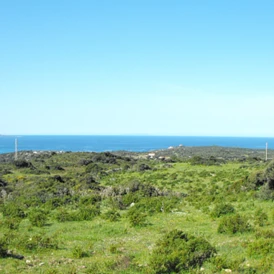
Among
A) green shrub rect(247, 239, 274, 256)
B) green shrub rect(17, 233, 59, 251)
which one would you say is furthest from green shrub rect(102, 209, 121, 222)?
green shrub rect(247, 239, 274, 256)

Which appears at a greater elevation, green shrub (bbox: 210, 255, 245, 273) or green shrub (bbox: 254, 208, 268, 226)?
green shrub (bbox: 210, 255, 245, 273)

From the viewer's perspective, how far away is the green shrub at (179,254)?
8.88 meters

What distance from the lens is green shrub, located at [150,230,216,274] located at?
29.1 ft

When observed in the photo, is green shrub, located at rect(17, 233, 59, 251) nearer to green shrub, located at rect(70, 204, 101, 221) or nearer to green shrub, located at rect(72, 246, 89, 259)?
green shrub, located at rect(72, 246, 89, 259)

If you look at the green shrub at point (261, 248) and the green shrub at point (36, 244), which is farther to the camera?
the green shrub at point (36, 244)

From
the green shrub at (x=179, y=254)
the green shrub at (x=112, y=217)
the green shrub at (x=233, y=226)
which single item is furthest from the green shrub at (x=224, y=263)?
the green shrub at (x=112, y=217)

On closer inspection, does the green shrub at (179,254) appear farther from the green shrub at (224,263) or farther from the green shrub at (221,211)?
the green shrub at (221,211)

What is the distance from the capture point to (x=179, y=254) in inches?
366

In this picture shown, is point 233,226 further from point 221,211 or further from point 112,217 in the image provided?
point 112,217

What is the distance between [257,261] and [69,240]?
22.5 feet

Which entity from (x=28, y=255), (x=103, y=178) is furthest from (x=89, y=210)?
(x=103, y=178)

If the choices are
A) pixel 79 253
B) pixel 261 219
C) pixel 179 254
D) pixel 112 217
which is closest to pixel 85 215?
pixel 112 217

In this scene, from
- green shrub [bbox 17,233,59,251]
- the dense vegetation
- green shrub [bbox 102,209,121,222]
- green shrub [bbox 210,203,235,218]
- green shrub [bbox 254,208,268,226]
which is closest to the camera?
the dense vegetation

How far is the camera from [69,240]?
13.0 meters
